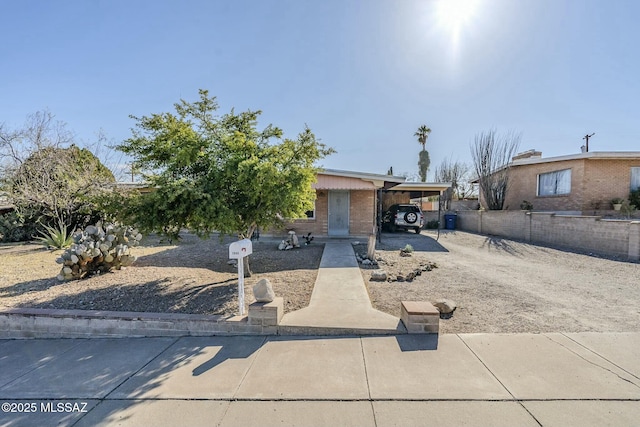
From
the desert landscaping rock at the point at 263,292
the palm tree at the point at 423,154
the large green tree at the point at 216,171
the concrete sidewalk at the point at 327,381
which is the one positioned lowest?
the concrete sidewalk at the point at 327,381

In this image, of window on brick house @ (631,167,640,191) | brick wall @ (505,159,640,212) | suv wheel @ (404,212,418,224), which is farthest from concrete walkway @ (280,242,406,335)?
window on brick house @ (631,167,640,191)

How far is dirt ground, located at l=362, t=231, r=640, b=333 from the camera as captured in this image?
4.50 meters

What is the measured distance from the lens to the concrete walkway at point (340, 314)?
Answer: 4.16 m

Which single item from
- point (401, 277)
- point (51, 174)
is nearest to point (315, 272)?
point (401, 277)

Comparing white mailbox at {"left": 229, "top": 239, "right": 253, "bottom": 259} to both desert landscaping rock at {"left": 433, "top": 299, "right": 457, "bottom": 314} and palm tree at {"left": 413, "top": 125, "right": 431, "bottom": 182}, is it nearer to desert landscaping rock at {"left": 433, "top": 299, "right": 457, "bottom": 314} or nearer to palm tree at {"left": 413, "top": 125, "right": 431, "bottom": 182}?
desert landscaping rock at {"left": 433, "top": 299, "right": 457, "bottom": 314}

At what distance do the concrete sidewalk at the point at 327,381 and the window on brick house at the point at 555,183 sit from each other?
49.5 ft

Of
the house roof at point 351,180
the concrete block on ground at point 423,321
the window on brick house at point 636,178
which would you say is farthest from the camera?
the window on brick house at point 636,178

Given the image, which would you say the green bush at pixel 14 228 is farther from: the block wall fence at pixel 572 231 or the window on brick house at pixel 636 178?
the window on brick house at pixel 636 178

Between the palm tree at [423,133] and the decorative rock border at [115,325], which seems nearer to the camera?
the decorative rock border at [115,325]

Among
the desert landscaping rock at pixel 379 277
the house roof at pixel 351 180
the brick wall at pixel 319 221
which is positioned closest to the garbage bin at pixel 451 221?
the house roof at pixel 351 180

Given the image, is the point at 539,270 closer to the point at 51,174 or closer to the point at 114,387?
the point at 114,387

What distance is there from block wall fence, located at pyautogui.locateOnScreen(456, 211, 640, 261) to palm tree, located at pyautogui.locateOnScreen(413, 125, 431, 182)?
16.3 meters

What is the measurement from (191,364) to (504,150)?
71.5ft

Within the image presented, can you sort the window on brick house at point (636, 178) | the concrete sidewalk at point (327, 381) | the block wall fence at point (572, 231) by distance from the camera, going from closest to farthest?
the concrete sidewalk at point (327, 381) < the block wall fence at point (572, 231) < the window on brick house at point (636, 178)
